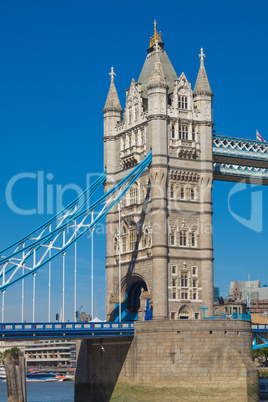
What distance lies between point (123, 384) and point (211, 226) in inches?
722

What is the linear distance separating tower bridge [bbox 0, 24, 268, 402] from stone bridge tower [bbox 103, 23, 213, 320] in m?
0.10

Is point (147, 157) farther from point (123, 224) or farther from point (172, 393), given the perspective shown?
point (172, 393)

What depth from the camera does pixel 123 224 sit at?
8188 centimetres

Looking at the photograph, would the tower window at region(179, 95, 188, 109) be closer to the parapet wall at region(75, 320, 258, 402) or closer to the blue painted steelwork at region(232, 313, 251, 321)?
the blue painted steelwork at region(232, 313, 251, 321)

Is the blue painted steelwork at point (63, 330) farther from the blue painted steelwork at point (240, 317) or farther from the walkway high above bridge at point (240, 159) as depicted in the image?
the walkway high above bridge at point (240, 159)

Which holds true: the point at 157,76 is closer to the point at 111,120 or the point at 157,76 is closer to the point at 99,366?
the point at 111,120

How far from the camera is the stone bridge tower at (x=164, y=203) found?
76.3 meters

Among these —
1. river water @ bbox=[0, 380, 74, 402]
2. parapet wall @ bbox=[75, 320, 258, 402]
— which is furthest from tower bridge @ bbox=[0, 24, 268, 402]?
river water @ bbox=[0, 380, 74, 402]

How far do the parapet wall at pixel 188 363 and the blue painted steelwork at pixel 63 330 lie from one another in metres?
1.82

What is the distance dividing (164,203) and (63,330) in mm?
17074

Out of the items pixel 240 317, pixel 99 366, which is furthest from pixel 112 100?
pixel 99 366

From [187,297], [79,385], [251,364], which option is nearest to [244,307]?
[187,297]

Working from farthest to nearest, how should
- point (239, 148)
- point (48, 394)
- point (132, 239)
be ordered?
point (48, 394) < point (239, 148) < point (132, 239)

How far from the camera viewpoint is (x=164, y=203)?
76688 millimetres
